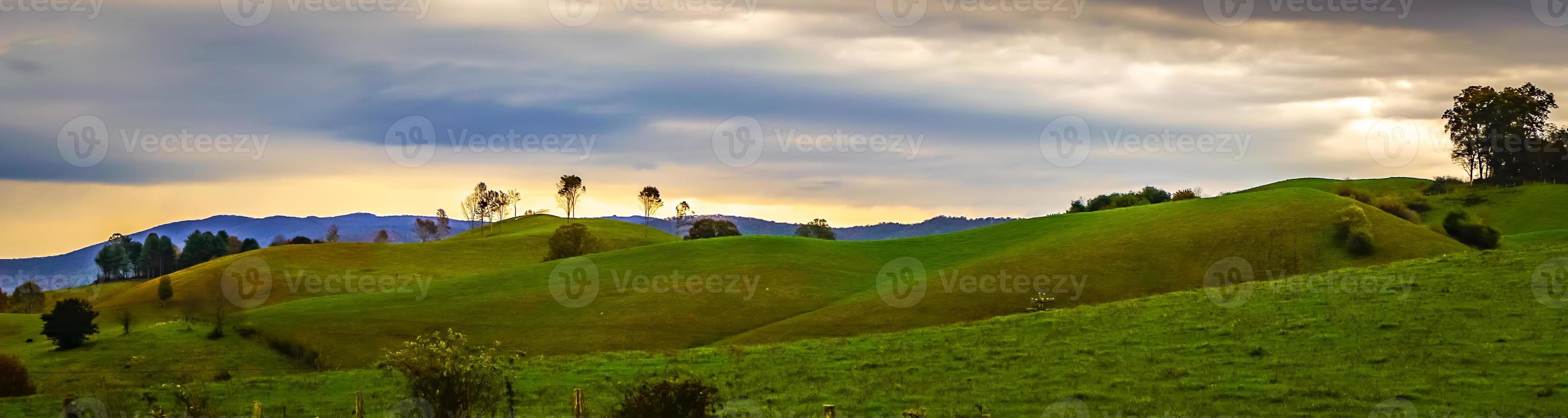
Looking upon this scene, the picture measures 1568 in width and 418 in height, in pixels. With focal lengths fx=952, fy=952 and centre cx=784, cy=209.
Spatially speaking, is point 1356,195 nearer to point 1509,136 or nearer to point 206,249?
point 1509,136

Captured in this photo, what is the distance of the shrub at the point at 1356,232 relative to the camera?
70.4 meters

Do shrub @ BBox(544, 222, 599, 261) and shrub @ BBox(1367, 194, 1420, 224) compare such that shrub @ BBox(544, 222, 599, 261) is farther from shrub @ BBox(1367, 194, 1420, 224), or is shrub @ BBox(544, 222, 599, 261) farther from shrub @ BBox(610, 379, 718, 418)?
shrub @ BBox(610, 379, 718, 418)

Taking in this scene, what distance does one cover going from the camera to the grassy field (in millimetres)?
24953

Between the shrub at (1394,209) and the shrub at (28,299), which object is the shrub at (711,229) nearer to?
the shrub at (1394,209)

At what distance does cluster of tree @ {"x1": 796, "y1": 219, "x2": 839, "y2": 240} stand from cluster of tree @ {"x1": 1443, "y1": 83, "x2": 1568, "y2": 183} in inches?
4028

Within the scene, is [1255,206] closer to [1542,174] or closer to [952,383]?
[952,383]

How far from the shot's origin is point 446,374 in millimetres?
22109

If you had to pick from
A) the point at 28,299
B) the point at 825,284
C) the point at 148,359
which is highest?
the point at 28,299

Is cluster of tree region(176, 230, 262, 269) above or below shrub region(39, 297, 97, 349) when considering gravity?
above

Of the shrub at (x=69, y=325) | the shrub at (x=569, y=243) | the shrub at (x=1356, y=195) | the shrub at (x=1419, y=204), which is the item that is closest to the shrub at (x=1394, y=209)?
the shrub at (x=1356, y=195)

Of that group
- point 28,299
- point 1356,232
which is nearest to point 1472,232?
point 1356,232

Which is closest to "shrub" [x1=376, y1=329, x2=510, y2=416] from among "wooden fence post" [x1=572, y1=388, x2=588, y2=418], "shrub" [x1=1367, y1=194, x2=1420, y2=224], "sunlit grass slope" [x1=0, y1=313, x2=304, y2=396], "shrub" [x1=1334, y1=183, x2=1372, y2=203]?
"wooden fence post" [x1=572, y1=388, x2=588, y2=418]

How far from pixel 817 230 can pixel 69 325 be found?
137043 millimetres

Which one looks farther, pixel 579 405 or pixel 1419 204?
pixel 1419 204
